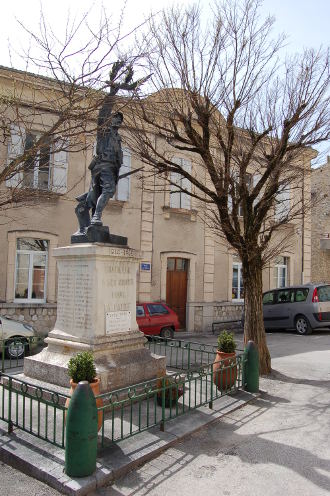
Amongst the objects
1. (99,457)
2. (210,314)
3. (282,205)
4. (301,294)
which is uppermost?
(282,205)

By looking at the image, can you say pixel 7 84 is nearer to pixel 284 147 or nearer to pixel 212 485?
pixel 284 147

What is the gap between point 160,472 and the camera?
3.95 meters

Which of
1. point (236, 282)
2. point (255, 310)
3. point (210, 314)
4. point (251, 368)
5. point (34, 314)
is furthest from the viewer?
point (236, 282)

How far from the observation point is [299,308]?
14.6 meters

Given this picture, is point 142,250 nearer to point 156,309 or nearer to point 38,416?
point 156,309

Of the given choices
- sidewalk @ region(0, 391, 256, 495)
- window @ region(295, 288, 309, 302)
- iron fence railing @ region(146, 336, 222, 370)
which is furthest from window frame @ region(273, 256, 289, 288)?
sidewalk @ region(0, 391, 256, 495)

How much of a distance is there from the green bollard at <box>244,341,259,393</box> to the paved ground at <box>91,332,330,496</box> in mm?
236

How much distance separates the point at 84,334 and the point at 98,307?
16.2 inches

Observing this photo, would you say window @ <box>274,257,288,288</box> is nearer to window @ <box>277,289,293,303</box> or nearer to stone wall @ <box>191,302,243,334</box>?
window @ <box>277,289,293,303</box>

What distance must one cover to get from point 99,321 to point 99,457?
1911 millimetres

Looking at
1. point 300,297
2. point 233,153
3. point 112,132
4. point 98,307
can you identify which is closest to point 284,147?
point 233,153

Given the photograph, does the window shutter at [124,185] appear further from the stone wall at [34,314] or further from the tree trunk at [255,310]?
the tree trunk at [255,310]

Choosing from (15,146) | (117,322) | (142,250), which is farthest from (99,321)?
(142,250)

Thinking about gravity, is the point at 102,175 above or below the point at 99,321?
above
